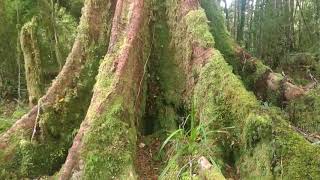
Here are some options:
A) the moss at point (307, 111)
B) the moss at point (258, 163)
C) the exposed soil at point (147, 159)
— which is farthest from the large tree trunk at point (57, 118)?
the moss at point (307, 111)

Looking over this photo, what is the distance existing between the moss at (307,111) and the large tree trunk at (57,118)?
156 inches

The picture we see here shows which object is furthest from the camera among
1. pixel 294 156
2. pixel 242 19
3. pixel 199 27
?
pixel 242 19

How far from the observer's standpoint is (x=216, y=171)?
4.90 meters

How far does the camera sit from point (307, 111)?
364 inches

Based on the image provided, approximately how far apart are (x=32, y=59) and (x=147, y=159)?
5162 mm

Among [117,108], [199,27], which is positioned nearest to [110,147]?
[117,108]

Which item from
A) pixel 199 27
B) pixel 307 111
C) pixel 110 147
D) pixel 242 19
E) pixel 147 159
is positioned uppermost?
pixel 199 27

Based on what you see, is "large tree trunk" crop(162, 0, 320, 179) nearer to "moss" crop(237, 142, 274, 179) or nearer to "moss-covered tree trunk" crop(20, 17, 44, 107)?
"moss" crop(237, 142, 274, 179)

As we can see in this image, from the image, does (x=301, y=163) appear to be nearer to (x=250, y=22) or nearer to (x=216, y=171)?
(x=216, y=171)

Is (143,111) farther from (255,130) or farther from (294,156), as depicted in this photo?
(294,156)

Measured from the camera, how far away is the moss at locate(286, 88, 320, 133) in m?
8.77

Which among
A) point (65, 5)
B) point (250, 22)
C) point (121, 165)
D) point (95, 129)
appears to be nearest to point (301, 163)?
point (121, 165)

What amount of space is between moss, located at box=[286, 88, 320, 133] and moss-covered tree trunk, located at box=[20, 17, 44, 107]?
18.7 ft

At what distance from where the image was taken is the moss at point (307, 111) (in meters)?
8.77
